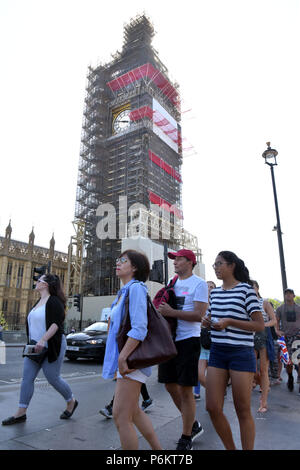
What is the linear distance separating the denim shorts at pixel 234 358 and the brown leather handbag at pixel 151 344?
0.54m

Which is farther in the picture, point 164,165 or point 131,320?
point 164,165

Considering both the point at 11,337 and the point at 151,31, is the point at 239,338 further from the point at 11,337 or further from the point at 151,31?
the point at 151,31

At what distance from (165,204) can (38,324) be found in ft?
121

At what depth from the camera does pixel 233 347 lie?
8.50ft

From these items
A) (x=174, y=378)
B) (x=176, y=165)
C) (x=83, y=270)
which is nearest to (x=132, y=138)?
(x=176, y=165)

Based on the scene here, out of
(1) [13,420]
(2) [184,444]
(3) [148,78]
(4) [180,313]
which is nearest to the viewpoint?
(2) [184,444]

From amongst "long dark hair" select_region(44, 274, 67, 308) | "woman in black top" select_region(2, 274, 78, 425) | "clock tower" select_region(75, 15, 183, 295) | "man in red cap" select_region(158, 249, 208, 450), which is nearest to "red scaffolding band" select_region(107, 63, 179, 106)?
"clock tower" select_region(75, 15, 183, 295)

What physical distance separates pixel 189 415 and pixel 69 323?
1364 inches

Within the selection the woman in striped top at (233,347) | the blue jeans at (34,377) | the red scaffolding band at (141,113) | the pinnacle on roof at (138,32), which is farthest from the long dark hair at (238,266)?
the pinnacle on roof at (138,32)

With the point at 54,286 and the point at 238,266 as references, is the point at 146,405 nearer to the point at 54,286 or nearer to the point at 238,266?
the point at 54,286

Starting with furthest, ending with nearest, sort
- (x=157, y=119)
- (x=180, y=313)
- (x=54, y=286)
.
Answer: (x=157, y=119) < (x=54, y=286) < (x=180, y=313)

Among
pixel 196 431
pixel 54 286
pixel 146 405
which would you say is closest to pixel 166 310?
pixel 196 431

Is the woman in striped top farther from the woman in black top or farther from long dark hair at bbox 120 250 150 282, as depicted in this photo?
the woman in black top

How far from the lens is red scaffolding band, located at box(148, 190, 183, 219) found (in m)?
38.1
